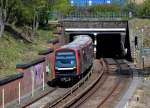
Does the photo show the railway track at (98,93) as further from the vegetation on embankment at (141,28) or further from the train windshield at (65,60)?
the vegetation on embankment at (141,28)

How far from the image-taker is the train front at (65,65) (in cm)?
4331

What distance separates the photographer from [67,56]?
43.8 meters

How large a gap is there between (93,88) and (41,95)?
701 centimetres

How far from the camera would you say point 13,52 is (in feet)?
139

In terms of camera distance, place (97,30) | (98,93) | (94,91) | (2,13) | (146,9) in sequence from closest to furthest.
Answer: (98,93) < (94,91) < (2,13) < (97,30) < (146,9)

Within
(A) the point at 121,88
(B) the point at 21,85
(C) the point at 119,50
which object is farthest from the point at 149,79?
(C) the point at 119,50

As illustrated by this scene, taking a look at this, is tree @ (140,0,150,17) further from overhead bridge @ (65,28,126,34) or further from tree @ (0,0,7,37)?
tree @ (0,0,7,37)

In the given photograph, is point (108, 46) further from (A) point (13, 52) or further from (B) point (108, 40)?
(A) point (13, 52)

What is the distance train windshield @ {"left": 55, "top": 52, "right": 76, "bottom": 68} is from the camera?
43375mm

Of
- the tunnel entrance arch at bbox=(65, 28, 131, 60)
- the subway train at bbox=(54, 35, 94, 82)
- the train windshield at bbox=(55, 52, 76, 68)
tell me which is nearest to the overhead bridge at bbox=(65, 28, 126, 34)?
the tunnel entrance arch at bbox=(65, 28, 131, 60)

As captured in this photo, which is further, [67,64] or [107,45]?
[107,45]

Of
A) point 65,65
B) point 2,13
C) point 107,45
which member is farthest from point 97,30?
point 65,65

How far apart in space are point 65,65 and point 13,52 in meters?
4.38

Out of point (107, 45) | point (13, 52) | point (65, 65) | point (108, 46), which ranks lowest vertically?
point (108, 46)
